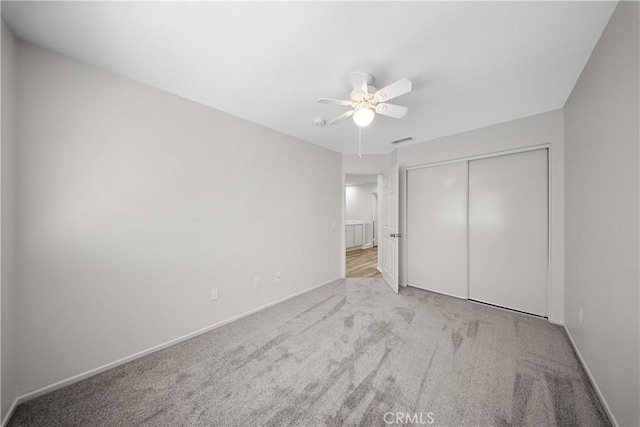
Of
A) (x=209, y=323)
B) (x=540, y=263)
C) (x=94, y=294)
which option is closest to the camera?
(x=94, y=294)

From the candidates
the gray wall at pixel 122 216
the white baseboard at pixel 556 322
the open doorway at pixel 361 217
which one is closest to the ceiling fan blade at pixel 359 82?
the gray wall at pixel 122 216

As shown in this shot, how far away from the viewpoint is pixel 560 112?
7.88 feet

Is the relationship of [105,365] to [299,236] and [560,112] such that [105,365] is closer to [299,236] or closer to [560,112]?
[299,236]

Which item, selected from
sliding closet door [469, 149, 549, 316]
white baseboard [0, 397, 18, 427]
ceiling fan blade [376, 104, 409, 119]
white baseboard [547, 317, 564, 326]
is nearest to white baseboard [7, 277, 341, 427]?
white baseboard [0, 397, 18, 427]

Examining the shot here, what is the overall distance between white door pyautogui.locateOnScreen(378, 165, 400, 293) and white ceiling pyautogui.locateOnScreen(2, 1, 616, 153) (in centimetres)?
151

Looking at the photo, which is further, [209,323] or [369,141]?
[369,141]

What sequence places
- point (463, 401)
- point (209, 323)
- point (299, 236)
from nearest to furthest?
1. point (463, 401)
2. point (209, 323)
3. point (299, 236)

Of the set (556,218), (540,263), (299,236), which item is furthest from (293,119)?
(540,263)

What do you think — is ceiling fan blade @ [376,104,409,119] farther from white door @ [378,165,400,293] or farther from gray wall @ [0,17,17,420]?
gray wall @ [0,17,17,420]

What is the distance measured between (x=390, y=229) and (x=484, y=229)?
1290mm

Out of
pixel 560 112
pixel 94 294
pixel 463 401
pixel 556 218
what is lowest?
pixel 463 401

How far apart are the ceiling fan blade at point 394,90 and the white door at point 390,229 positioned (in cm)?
184

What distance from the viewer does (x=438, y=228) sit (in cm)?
342

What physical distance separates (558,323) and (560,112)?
225cm
